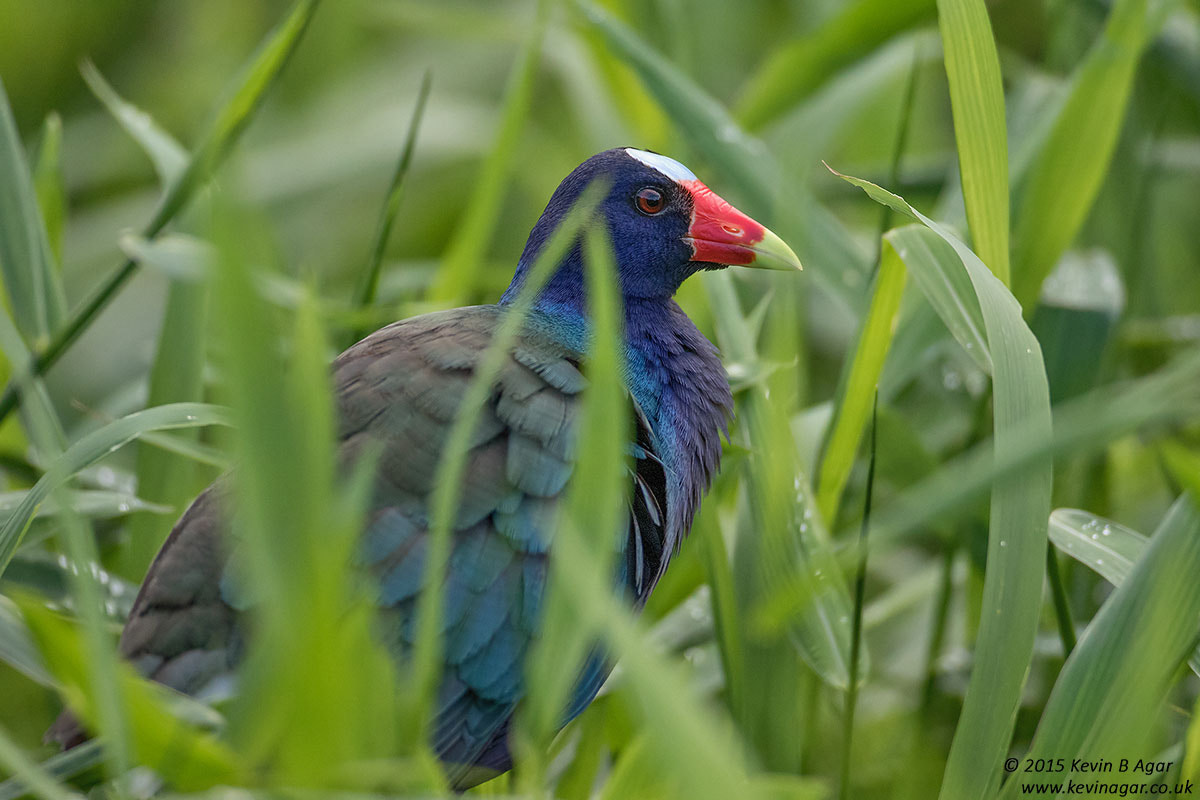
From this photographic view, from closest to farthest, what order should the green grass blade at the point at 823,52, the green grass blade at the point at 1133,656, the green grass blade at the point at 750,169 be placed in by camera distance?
the green grass blade at the point at 1133,656, the green grass blade at the point at 750,169, the green grass blade at the point at 823,52

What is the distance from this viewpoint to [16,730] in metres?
1.77

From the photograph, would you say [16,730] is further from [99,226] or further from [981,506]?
[981,506]

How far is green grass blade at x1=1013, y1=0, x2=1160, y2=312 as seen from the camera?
1407 mm

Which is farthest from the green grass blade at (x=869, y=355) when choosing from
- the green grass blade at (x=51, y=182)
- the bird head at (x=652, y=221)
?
the green grass blade at (x=51, y=182)

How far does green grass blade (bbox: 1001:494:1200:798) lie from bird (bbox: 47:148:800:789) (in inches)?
15.9

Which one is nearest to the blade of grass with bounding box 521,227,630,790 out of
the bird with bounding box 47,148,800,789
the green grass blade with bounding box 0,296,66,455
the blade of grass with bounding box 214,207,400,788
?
the blade of grass with bounding box 214,207,400,788

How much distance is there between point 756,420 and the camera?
1279 mm

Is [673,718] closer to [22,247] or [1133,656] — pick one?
[1133,656]

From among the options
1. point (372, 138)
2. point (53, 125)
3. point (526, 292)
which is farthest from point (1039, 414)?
point (372, 138)

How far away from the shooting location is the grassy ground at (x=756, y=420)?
72 cm

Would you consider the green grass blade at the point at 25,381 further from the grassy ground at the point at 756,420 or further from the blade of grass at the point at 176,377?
the blade of grass at the point at 176,377

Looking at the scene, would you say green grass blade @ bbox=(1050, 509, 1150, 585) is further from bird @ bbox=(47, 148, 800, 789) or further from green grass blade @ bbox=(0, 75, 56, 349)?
green grass blade @ bbox=(0, 75, 56, 349)

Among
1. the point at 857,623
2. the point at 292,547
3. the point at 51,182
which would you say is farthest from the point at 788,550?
the point at 51,182

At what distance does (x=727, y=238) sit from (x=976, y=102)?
1.21 ft
